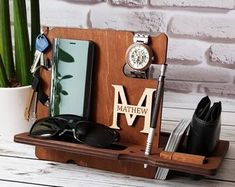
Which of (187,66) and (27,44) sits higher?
(27,44)

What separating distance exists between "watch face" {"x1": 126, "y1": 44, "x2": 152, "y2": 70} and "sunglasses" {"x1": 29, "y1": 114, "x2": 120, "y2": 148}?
0.38ft

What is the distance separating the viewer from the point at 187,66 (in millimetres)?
1266

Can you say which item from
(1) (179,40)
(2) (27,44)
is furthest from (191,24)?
(2) (27,44)

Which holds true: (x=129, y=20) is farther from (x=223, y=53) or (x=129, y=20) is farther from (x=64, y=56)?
(x=64, y=56)

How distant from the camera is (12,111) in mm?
829

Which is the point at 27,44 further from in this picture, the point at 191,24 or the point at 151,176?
the point at 191,24

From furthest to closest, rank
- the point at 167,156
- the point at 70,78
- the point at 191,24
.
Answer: the point at 191,24 < the point at 70,78 < the point at 167,156

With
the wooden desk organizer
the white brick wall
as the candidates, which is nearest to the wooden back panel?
the wooden desk organizer

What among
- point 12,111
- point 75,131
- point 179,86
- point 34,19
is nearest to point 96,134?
point 75,131

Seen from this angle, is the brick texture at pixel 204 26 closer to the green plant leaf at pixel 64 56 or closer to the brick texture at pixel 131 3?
the brick texture at pixel 131 3

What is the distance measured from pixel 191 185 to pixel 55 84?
0.96 feet

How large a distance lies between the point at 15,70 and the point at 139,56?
339 millimetres

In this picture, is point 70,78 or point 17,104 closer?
point 70,78

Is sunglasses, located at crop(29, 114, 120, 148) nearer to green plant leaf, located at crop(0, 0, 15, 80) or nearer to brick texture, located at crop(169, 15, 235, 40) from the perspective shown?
green plant leaf, located at crop(0, 0, 15, 80)
